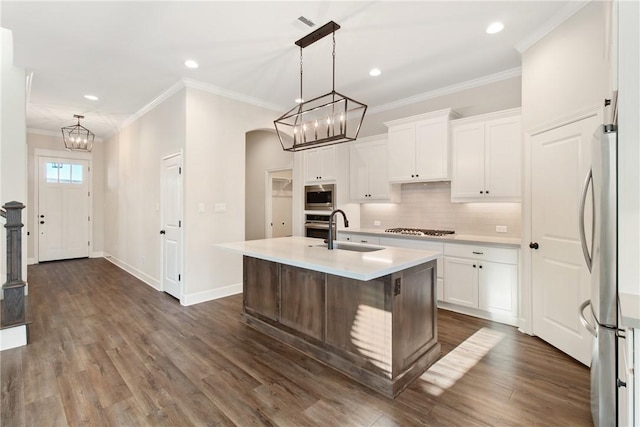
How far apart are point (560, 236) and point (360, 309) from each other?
1.94m

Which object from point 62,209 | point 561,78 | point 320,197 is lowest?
point 62,209

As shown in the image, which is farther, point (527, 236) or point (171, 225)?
point (171, 225)

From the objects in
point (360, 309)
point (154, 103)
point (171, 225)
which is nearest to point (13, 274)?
point (171, 225)

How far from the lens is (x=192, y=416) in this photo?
1.89 m

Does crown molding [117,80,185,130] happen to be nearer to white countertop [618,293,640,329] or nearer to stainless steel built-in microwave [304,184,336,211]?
stainless steel built-in microwave [304,184,336,211]

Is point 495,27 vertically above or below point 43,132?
below

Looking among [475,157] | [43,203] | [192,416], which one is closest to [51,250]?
[43,203]

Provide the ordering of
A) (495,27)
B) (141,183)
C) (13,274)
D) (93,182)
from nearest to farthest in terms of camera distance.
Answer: (495,27)
(13,274)
(141,183)
(93,182)

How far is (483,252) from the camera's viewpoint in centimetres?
339

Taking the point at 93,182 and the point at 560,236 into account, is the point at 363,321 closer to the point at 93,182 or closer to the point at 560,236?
the point at 560,236

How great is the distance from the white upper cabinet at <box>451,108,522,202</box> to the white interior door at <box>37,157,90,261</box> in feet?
27.1

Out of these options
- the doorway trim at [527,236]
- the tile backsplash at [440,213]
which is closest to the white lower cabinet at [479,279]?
the doorway trim at [527,236]

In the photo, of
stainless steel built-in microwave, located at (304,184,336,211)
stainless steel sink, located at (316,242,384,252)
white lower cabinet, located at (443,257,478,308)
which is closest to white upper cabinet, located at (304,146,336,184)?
stainless steel built-in microwave, located at (304,184,336,211)

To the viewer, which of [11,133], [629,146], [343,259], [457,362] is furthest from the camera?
[11,133]
